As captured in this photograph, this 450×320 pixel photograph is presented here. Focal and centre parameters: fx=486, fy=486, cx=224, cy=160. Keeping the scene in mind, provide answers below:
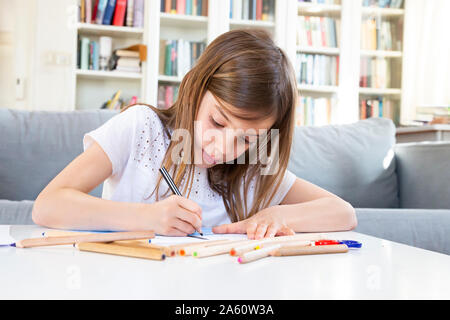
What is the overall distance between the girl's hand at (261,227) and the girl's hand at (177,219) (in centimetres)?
8

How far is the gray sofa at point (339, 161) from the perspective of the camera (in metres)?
1.72

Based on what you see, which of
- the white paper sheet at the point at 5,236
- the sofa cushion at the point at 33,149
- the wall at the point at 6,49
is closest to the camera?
the white paper sheet at the point at 5,236

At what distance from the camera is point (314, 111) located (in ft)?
12.3

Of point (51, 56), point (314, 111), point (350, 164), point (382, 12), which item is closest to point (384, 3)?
point (382, 12)

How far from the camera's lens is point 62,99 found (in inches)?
135

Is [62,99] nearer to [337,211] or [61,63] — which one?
[61,63]

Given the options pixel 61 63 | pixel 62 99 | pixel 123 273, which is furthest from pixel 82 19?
pixel 123 273

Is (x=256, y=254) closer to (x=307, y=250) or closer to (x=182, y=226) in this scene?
(x=307, y=250)

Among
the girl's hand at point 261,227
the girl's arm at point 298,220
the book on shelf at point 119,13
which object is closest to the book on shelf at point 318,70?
the book on shelf at point 119,13

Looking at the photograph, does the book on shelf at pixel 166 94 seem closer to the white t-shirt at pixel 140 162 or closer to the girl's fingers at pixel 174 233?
the white t-shirt at pixel 140 162

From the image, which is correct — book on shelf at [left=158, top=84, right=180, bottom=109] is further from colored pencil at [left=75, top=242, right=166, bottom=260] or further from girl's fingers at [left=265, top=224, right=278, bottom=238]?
colored pencil at [left=75, top=242, right=166, bottom=260]

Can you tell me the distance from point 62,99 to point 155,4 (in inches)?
37.3

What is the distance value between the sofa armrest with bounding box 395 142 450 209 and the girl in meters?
0.87
